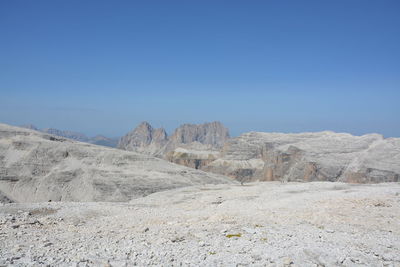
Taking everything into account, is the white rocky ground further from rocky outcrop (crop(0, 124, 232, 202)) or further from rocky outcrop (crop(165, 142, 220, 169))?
rocky outcrop (crop(165, 142, 220, 169))

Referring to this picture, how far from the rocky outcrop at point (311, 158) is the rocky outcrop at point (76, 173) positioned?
41.0 metres

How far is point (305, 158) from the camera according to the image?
90188 mm

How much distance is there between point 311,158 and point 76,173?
63.8 m

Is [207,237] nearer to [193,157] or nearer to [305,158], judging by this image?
[305,158]

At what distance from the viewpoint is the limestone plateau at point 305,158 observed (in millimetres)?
78312

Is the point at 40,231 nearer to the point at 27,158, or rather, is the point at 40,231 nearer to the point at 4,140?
the point at 27,158

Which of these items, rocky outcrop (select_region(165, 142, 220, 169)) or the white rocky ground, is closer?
the white rocky ground

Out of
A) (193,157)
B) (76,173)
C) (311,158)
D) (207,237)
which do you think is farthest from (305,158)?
(207,237)

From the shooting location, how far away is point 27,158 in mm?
51469

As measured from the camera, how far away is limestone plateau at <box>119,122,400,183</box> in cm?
7831

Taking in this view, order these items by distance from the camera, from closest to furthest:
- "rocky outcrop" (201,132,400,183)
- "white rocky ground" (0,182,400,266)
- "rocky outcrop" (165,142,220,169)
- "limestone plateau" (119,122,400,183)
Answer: "white rocky ground" (0,182,400,266) → "rocky outcrop" (201,132,400,183) → "limestone plateau" (119,122,400,183) → "rocky outcrop" (165,142,220,169)

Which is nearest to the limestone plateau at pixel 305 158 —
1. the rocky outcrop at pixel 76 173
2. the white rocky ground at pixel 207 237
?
the rocky outcrop at pixel 76 173

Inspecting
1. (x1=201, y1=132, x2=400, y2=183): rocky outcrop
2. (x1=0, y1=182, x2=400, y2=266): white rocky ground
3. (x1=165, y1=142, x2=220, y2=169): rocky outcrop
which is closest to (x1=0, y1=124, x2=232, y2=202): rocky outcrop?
(x1=0, y1=182, x2=400, y2=266): white rocky ground

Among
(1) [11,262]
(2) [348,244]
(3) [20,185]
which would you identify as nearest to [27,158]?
(3) [20,185]
